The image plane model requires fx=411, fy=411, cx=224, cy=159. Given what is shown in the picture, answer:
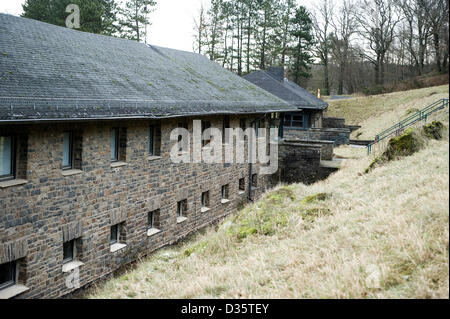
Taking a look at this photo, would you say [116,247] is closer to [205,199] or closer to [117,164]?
[117,164]

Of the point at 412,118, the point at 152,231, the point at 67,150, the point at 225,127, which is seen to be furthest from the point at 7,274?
the point at 412,118

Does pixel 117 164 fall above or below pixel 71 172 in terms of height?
above

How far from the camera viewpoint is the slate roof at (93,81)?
842 centimetres

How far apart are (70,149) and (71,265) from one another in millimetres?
2695

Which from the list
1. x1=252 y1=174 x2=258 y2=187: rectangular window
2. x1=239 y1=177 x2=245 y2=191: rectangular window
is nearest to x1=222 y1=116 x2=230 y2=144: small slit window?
x1=239 y1=177 x2=245 y2=191: rectangular window

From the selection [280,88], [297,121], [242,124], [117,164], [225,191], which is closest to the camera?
[117,164]

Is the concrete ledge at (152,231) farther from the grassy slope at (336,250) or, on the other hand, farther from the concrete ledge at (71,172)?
the concrete ledge at (71,172)

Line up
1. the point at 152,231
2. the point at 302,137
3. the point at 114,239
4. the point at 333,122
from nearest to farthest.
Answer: the point at 114,239 → the point at 152,231 → the point at 302,137 → the point at 333,122

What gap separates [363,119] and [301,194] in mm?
29978

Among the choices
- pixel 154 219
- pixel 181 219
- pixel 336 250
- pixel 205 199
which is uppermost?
pixel 336 250

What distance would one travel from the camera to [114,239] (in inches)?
439

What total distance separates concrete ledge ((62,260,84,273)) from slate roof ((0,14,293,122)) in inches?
137

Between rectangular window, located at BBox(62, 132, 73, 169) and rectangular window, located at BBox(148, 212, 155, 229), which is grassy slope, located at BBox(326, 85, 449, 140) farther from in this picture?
rectangular window, located at BBox(62, 132, 73, 169)

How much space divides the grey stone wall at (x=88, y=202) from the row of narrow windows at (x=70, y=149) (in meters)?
0.07
